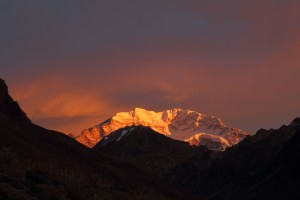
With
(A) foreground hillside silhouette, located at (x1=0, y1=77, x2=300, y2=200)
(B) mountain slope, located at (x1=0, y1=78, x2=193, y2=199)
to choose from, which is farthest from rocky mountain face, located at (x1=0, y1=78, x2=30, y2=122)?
(B) mountain slope, located at (x1=0, y1=78, x2=193, y2=199)

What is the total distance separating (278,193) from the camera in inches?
5994

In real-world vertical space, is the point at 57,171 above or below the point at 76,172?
below

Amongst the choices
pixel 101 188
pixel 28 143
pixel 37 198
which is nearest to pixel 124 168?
pixel 28 143

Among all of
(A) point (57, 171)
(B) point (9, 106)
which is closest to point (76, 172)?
(A) point (57, 171)

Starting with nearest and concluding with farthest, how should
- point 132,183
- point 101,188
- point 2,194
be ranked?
1. point 2,194
2. point 101,188
3. point 132,183

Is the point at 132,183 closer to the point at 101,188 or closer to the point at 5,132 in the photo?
the point at 5,132

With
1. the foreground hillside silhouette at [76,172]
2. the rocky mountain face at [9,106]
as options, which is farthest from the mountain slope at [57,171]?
the rocky mountain face at [9,106]

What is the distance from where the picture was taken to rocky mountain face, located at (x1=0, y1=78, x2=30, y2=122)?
353 ft

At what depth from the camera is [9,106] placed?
11044cm

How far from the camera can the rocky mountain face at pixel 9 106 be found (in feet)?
353

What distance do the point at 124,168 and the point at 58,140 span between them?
11555 millimetres

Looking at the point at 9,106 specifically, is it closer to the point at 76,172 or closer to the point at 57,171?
the point at 76,172

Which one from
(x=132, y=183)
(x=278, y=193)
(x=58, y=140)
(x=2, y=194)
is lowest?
(x=2, y=194)

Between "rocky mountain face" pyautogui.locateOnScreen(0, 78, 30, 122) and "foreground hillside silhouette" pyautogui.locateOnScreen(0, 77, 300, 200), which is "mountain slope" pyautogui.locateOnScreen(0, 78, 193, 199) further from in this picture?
"rocky mountain face" pyautogui.locateOnScreen(0, 78, 30, 122)
